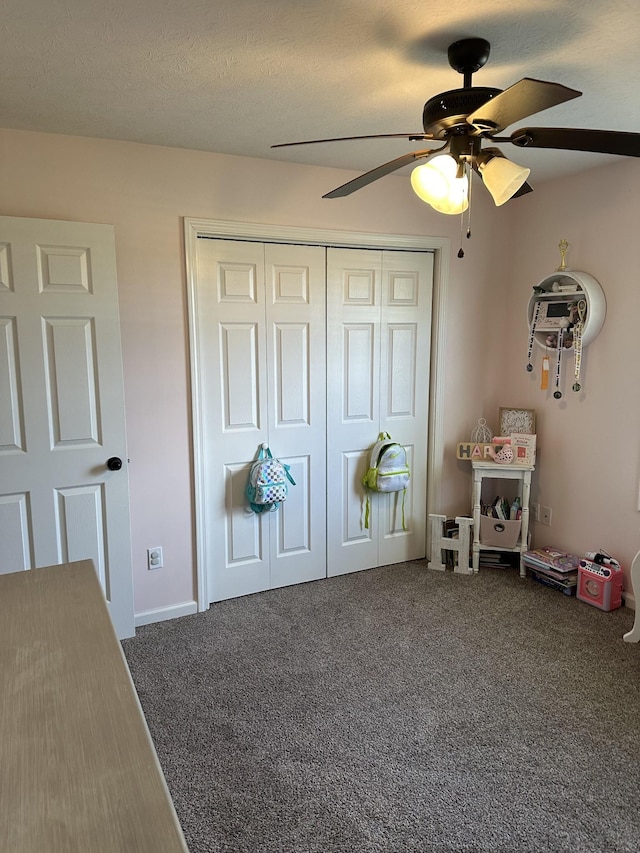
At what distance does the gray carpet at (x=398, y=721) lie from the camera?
1789 millimetres

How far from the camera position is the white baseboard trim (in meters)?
3.04

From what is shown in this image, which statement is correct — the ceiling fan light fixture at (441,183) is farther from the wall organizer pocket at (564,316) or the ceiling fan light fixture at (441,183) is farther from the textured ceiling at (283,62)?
the wall organizer pocket at (564,316)

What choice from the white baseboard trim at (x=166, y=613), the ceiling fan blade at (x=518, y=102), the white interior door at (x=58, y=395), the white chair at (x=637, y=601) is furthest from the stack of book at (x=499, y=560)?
the ceiling fan blade at (x=518, y=102)

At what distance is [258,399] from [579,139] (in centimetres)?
208

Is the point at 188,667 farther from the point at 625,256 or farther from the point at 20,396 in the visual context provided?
the point at 625,256

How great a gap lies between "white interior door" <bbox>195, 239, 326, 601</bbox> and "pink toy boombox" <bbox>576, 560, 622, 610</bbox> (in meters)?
1.52

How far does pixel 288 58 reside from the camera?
6.06 feet

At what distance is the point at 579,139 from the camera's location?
5.12ft

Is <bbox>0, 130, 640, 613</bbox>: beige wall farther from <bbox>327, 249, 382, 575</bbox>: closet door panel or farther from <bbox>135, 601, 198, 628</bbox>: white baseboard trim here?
<bbox>327, 249, 382, 575</bbox>: closet door panel

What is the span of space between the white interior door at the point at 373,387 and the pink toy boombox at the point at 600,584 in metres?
1.07

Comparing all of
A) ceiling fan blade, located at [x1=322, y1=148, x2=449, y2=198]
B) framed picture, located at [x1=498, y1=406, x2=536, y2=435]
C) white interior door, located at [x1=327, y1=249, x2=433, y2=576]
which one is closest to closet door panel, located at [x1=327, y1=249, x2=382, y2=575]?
white interior door, located at [x1=327, y1=249, x2=433, y2=576]

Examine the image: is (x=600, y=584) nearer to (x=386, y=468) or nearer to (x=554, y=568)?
(x=554, y=568)

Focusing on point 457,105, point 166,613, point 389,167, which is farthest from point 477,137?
point 166,613

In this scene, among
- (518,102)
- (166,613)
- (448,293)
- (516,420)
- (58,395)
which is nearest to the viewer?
(518,102)
